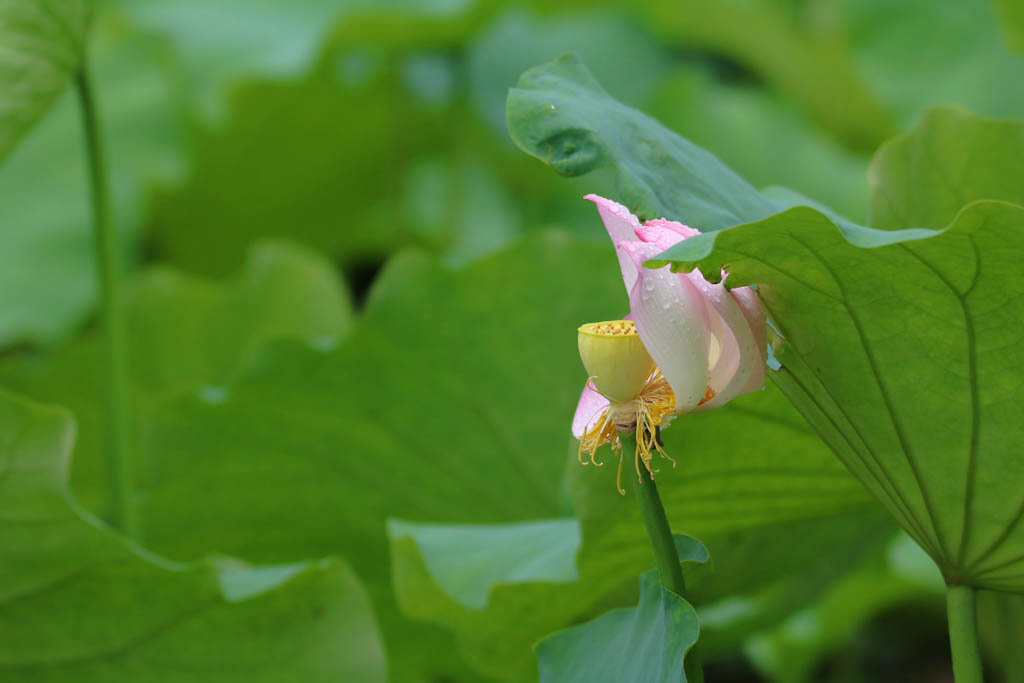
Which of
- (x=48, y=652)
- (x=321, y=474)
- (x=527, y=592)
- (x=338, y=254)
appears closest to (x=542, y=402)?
(x=321, y=474)

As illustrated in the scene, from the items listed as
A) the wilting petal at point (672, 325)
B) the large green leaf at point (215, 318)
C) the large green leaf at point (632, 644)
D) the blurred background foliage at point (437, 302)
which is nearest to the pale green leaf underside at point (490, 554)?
the blurred background foliage at point (437, 302)

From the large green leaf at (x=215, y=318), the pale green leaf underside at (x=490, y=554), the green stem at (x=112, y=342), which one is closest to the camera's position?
the pale green leaf underside at (x=490, y=554)

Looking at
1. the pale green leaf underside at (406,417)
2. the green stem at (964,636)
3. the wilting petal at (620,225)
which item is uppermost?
the wilting petal at (620,225)

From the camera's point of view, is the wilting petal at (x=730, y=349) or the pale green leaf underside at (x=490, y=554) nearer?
the wilting petal at (x=730, y=349)

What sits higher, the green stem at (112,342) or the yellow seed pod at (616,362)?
the yellow seed pod at (616,362)

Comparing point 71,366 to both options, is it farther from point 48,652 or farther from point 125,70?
point 48,652

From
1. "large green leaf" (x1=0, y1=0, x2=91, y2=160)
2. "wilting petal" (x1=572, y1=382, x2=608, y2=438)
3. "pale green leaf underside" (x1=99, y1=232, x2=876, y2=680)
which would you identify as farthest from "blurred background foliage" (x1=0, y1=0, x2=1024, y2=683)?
"large green leaf" (x1=0, y1=0, x2=91, y2=160)

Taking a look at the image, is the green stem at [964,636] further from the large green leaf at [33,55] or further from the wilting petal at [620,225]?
the large green leaf at [33,55]
